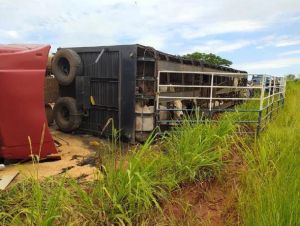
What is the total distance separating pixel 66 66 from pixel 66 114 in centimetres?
121

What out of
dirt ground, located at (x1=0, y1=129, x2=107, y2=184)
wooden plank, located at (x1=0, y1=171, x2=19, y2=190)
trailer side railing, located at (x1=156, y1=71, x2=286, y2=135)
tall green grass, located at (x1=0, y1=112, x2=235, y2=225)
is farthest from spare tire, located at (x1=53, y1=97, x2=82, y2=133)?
tall green grass, located at (x1=0, y1=112, x2=235, y2=225)

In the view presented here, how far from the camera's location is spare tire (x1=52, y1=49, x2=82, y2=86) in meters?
8.63

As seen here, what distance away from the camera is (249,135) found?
24.8 feet

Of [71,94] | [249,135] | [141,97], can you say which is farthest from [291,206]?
[71,94]

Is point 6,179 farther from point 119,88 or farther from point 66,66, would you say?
point 66,66

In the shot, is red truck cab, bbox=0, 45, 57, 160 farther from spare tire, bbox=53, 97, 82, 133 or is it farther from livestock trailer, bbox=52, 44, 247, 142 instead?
spare tire, bbox=53, 97, 82, 133

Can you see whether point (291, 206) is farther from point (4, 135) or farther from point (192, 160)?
point (4, 135)

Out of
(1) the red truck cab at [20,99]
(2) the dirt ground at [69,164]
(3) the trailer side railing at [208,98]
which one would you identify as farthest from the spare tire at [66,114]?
(1) the red truck cab at [20,99]

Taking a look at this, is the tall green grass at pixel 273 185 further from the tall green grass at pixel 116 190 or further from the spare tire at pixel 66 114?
the spare tire at pixel 66 114

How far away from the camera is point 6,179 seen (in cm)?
523

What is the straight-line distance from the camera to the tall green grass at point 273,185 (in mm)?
3316

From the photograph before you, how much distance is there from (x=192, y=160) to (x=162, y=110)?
8.81ft

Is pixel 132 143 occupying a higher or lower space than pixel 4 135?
lower

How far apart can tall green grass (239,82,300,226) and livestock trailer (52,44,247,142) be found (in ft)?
6.84
